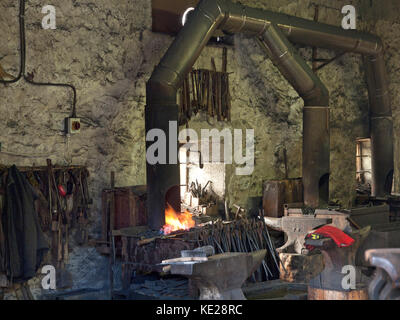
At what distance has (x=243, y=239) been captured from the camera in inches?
316

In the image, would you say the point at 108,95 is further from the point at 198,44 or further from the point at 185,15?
the point at 185,15

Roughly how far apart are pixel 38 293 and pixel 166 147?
2.43m

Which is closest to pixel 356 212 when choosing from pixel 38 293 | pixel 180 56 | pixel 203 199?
pixel 203 199

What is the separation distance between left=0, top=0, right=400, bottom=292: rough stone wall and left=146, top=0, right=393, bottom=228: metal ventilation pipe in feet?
2.02

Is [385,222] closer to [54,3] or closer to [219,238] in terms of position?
[219,238]

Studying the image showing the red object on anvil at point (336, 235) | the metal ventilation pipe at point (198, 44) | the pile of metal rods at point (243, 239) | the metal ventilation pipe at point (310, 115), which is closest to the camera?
the red object on anvil at point (336, 235)

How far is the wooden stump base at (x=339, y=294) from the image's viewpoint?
652 cm

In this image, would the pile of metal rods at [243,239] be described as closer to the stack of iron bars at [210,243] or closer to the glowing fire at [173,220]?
the stack of iron bars at [210,243]

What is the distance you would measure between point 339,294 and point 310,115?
384 centimetres

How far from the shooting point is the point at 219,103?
948 cm

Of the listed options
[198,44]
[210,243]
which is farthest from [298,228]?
[198,44]

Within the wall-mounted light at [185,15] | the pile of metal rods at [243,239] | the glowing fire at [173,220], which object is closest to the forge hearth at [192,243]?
the pile of metal rods at [243,239]

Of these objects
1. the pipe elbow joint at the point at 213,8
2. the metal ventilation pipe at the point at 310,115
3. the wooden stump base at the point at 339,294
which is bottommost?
the wooden stump base at the point at 339,294

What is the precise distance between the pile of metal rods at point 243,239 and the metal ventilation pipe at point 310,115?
1.81 m
